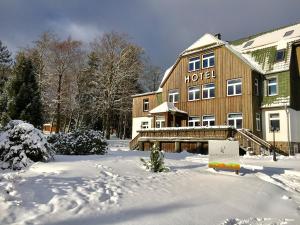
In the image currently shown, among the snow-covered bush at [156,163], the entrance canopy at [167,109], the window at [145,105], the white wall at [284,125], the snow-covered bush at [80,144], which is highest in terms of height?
the window at [145,105]

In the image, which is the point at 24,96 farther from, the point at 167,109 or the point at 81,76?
the point at 81,76

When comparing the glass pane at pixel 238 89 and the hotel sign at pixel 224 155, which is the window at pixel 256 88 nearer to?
the glass pane at pixel 238 89

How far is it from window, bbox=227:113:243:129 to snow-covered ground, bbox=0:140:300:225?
55.1ft

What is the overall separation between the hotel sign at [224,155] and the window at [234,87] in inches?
665

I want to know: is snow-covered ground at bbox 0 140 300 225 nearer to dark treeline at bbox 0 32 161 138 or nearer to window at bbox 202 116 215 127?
window at bbox 202 116 215 127

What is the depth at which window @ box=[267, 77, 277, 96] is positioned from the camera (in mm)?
27973

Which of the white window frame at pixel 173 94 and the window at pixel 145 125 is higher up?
the white window frame at pixel 173 94

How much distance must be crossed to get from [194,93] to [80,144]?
1738 centimetres

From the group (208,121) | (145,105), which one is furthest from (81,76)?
(208,121)

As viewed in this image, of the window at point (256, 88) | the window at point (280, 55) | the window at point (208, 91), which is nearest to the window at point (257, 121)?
the window at point (256, 88)

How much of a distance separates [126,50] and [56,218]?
3907 cm

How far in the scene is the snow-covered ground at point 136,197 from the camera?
6.13 metres

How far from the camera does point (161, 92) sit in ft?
118

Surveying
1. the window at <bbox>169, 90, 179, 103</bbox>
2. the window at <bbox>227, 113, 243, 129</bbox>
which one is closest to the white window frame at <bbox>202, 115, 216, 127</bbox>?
the window at <bbox>227, 113, 243, 129</bbox>
